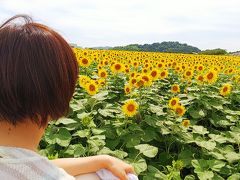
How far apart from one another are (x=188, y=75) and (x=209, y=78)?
516 millimetres

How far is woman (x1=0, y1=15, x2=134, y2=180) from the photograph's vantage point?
1.25 metres

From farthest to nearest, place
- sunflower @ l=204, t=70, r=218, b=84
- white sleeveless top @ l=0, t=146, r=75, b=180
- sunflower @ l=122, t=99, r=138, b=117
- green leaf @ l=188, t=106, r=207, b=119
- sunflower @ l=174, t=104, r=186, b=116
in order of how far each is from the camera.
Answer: sunflower @ l=204, t=70, r=218, b=84 → green leaf @ l=188, t=106, r=207, b=119 → sunflower @ l=174, t=104, r=186, b=116 → sunflower @ l=122, t=99, r=138, b=117 → white sleeveless top @ l=0, t=146, r=75, b=180

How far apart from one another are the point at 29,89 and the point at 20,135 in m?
0.14

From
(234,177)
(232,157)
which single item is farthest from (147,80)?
(234,177)

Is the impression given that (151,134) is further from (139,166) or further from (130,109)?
(139,166)

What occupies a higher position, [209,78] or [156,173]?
[209,78]

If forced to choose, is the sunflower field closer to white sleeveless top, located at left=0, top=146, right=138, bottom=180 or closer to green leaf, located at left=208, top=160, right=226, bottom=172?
green leaf, located at left=208, top=160, right=226, bottom=172

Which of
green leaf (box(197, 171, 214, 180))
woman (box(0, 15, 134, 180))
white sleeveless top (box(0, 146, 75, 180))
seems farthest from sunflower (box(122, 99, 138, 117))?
white sleeveless top (box(0, 146, 75, 180))

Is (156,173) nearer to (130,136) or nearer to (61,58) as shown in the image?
(130,136)

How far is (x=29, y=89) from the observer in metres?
1.27

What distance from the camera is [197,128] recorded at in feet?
12.5

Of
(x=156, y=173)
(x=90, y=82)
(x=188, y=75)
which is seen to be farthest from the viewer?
(x=188, y=75)

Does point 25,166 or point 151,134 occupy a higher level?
point 25,166

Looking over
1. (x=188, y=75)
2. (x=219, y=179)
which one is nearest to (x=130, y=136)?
(x=219, y=179)
